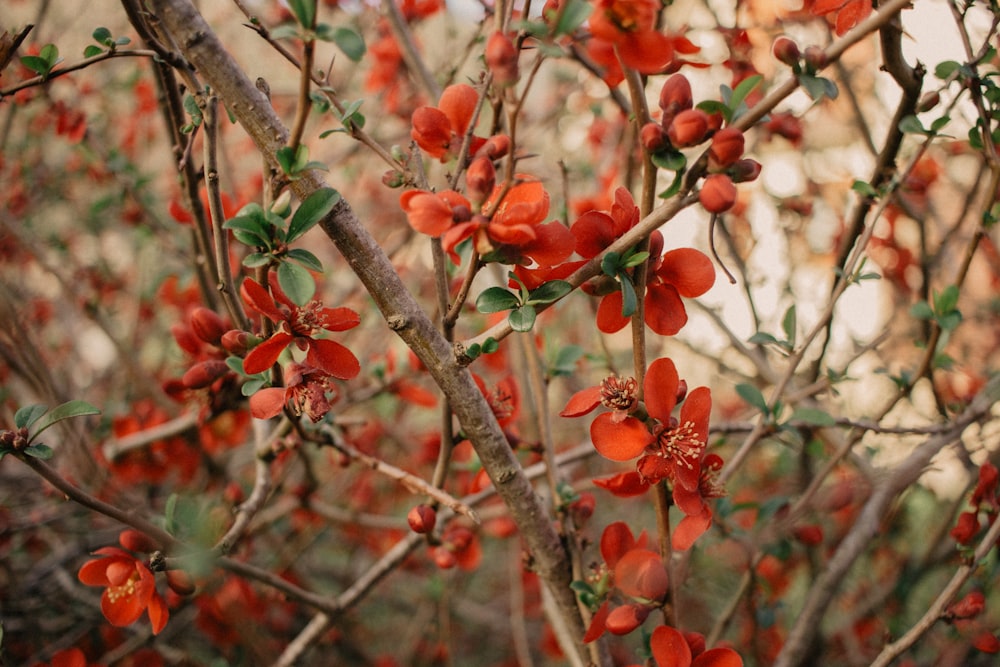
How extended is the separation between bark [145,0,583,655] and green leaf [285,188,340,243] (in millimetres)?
34

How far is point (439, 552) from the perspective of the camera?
109cm

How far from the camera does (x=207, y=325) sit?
95cm

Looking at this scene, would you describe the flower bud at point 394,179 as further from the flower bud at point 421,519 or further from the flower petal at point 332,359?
the flower bud at point 421,519

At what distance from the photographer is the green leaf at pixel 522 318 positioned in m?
0.68

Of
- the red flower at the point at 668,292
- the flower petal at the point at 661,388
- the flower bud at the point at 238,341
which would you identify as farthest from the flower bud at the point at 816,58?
the flower bud at the point at 238,341

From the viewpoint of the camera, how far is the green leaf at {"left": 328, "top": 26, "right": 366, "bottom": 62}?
59 centimetres

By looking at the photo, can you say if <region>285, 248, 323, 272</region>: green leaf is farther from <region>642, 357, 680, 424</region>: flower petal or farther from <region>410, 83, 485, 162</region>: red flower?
<region>642, 357, 680, 424</region>: flower petal

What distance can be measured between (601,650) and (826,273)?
5.44 feet

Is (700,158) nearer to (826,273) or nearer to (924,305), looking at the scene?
(924,305)

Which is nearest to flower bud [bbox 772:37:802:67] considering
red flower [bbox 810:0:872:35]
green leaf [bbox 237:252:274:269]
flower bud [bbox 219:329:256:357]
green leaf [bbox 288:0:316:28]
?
red flower [bbox 810:0:872:35]

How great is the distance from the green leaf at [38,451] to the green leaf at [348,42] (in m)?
0.56

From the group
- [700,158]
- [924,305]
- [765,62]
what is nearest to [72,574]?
[700,158]

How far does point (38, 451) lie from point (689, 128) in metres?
0.77

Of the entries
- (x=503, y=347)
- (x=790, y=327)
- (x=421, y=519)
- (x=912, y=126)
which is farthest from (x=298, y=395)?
(x=503, y=347)
